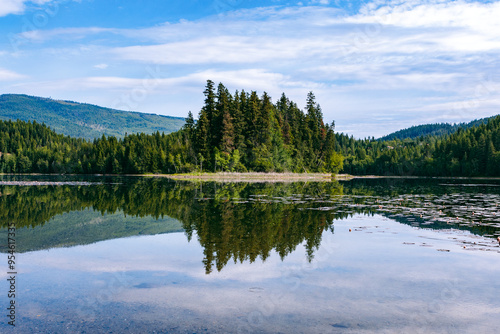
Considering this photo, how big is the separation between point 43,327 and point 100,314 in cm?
122

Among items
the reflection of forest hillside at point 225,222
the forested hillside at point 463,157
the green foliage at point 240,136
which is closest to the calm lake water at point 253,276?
the reflection of forest hillside at point 225,222

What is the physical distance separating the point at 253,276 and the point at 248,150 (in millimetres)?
91415

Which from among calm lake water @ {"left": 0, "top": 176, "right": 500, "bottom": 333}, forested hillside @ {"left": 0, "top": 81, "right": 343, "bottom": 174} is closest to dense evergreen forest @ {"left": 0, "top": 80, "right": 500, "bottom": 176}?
forested hillside @ {"left": 0, "top": 81, "right": 343, "bottom": 174}

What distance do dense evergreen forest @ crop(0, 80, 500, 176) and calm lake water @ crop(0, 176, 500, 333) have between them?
77164 mm

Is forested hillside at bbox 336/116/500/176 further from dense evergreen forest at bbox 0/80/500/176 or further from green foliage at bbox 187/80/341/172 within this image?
green foliage at bbox 187/80/341/172

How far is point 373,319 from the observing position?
353 inches

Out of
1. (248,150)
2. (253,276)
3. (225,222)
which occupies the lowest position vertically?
(253,276)

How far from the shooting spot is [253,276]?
12.2 metres

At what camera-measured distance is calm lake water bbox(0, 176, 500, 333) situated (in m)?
8.84

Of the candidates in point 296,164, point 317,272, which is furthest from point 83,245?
point 296,164

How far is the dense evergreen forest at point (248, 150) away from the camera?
101 m

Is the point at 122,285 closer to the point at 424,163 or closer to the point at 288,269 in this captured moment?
the point at 288,269

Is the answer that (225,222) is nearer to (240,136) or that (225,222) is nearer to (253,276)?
(253,276)

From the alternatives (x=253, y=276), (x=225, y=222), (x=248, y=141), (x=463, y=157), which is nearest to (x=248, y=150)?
(x=248, y=141)
